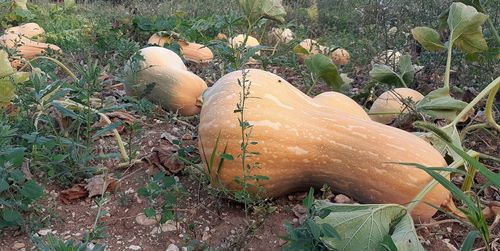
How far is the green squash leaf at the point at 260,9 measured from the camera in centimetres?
303

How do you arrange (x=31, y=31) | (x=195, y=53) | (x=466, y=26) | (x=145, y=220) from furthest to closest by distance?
(x=31, y=31) < (x=195, y=53) < (x=466, y=26) < (x=145, y=220)

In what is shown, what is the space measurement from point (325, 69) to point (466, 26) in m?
0.60

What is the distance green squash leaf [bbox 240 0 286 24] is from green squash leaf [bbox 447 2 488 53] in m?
1.02

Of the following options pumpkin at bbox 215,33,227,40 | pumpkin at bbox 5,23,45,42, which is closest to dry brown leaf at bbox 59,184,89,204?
pumpkin at bbox 215,33,227,40

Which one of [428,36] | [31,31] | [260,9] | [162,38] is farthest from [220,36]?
[428,36]

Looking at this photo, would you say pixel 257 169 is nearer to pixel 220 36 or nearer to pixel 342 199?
pixel 342 199

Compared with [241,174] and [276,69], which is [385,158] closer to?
[241,174]

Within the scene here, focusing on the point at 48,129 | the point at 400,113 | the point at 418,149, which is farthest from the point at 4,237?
the point at 400,113

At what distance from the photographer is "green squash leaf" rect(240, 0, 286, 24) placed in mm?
3033

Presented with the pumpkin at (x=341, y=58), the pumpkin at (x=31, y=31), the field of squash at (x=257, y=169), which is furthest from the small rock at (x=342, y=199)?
the pumpkin at (x=31, y=31)

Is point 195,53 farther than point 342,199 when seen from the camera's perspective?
Yes

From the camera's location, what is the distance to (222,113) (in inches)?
73.5

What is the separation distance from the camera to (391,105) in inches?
94.5

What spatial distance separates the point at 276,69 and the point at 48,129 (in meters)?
1.64
